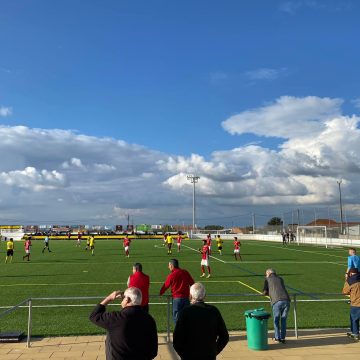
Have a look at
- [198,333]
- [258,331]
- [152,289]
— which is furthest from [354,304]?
[152,289]

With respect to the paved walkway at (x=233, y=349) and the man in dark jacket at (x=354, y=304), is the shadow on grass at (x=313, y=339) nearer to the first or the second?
the paved walkway at (x=233, y=349)

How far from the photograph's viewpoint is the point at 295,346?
845 cm

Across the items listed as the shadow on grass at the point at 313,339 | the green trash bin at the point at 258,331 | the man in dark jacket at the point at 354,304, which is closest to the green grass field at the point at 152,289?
the shadow on grass at the point at 313,339

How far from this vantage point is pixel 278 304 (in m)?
8.78

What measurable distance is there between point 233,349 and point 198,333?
3.93 meters

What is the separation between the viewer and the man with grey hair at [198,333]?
182 inches

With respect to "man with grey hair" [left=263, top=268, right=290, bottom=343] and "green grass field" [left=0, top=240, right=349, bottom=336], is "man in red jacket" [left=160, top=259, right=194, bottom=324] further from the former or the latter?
"man with grey hair" [left=263, top=268, right=290, bottom=343]

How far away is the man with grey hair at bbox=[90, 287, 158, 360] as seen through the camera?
168 inches

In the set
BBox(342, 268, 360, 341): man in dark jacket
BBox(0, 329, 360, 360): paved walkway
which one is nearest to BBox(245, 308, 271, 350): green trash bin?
BBox(0, 329, 360, 360): paved walkway

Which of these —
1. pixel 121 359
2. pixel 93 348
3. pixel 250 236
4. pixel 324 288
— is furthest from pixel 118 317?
pixel 250 236

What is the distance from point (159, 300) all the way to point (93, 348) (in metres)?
6.59

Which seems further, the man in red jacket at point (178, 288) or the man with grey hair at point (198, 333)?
the man in red jacket at point (178, 288)

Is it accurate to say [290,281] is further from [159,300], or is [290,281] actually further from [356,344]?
[356,344]

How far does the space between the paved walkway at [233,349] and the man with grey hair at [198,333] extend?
3196 millimetres
